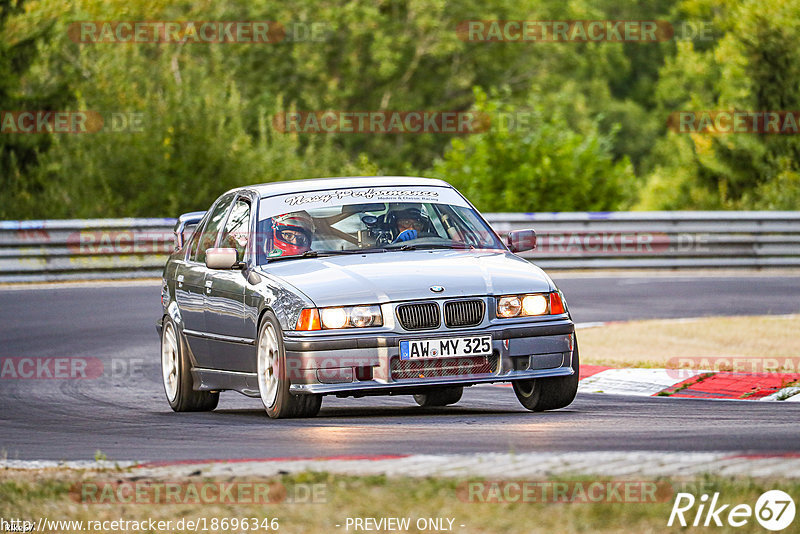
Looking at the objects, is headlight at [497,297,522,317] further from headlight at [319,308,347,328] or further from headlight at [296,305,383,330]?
headlight at [319,308,347,328]

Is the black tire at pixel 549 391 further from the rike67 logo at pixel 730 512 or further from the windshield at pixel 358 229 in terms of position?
the rike67 logo at pixel 730 512

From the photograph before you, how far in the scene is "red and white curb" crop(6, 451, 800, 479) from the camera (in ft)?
21.3

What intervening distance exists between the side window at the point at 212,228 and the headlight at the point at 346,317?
7.66 feet

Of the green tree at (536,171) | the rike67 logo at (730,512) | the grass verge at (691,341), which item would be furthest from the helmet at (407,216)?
the green tree at (536,171)

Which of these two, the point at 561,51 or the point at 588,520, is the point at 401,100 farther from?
the point at 588,520

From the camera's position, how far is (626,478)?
6.30 m

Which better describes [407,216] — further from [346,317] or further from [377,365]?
[377,365]

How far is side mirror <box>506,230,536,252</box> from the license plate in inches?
55.4

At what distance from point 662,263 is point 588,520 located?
20709 millimetres

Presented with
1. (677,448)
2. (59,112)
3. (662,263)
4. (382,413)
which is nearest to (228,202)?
(382,413)

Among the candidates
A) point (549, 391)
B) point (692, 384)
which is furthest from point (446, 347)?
point (692, 384)

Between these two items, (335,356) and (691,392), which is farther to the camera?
(691,392)

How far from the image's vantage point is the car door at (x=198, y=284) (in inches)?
426

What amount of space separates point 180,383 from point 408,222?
2.17 metres
